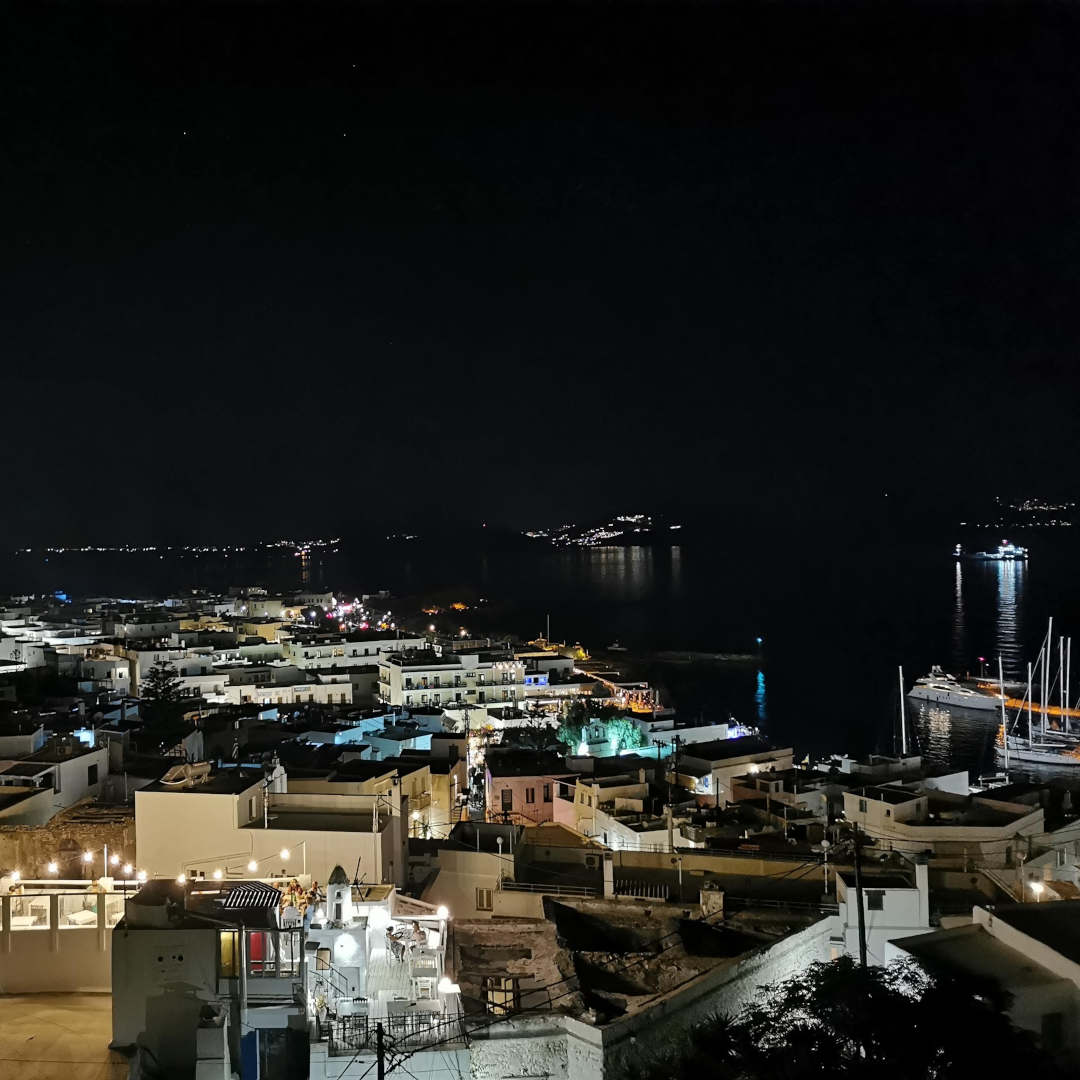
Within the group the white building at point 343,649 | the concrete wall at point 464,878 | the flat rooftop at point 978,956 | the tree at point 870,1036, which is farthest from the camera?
the white building at point 343,649

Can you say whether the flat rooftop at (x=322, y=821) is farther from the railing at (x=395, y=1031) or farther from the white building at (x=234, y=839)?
the railing at (x=395, y=1031)

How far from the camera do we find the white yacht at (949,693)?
24691mm

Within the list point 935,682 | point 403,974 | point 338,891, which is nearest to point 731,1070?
point 403,974

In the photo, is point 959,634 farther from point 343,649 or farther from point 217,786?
point 217,786

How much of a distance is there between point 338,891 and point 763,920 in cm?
232

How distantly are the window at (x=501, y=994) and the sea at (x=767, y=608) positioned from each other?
52.2 feet

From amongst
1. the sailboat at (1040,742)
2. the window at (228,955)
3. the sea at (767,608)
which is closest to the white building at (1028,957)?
the window at (228,955)

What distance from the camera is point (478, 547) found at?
5738 inches

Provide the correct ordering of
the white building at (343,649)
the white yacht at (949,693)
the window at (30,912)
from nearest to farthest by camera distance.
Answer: the window at (30,912) < the white building at (343,649) < the white yacht at (949,693)

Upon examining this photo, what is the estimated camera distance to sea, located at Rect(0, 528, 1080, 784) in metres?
24.4

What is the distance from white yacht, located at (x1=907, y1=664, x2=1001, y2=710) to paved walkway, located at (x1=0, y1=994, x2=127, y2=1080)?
23.9m

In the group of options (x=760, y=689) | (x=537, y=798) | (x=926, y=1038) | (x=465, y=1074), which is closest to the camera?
(x=926, y=1038)

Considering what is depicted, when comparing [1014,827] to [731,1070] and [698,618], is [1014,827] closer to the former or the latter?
[731,1070]

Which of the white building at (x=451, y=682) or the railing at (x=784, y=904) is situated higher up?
the railing at (x=784, y=904)
